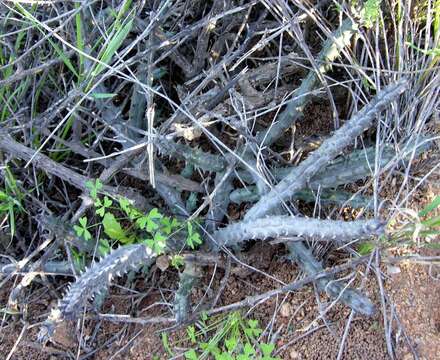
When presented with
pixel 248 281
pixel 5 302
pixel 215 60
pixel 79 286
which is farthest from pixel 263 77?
pixel 5 302

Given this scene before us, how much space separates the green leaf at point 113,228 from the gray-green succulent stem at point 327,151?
0.36m

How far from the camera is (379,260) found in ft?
4.41

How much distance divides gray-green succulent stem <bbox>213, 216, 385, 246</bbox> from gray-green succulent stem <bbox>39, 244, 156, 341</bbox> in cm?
21

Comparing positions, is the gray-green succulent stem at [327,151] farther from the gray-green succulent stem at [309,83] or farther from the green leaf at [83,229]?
the green leaf at [83,229]

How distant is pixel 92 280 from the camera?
4.26 feet

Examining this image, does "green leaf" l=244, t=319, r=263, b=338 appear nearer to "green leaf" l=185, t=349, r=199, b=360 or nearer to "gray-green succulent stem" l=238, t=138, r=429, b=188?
"green leaf" l=185, t=349, r=199, b=360

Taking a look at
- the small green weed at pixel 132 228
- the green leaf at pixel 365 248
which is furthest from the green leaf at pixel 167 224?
the green leaf at pixel 365 248

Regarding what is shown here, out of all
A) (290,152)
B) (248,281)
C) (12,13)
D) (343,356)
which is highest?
(12,13)

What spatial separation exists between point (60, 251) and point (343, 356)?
0.87 m

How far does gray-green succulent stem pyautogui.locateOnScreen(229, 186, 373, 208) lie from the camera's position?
137cm

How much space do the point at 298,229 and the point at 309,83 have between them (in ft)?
1.45

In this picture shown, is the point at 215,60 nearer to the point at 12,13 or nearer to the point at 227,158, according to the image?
the point at 227,158

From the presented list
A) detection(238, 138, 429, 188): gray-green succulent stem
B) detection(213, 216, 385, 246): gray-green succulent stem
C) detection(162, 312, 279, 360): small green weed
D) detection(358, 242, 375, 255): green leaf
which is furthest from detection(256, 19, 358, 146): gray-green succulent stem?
detection(162, 312, 279, 360): small green weed

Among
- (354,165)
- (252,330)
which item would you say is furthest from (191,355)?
(354,165)
